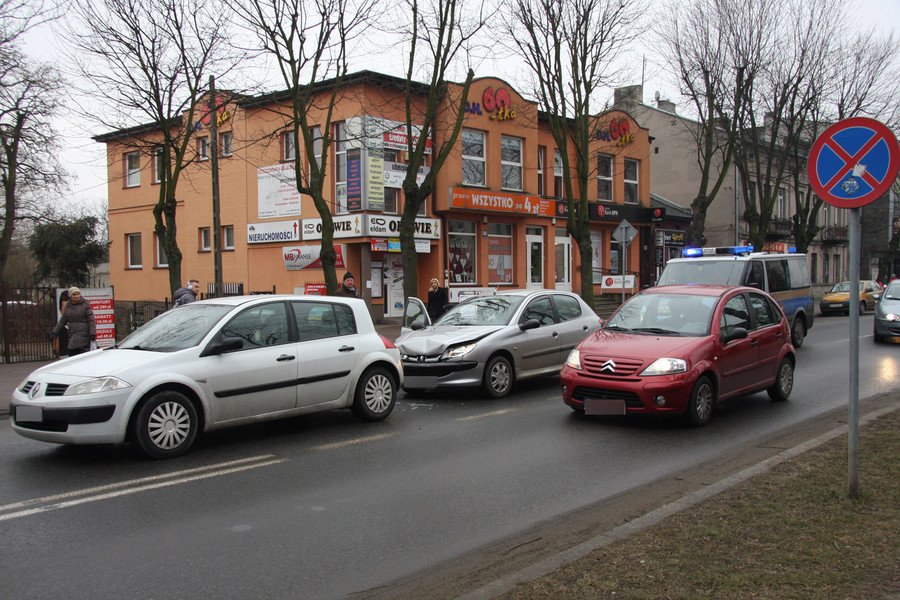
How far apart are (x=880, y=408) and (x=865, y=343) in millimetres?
10827

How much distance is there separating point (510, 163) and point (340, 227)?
8.25m

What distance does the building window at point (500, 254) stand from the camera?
29.0 m

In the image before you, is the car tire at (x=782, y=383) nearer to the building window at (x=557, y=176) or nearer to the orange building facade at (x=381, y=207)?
the orange building facade at (x=381, y=207)

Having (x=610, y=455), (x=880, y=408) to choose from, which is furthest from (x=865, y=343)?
(x=610, y=455)

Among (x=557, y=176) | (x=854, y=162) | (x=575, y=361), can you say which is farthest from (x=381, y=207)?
(x=854, y=162)

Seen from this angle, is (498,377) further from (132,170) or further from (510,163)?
(132,170)

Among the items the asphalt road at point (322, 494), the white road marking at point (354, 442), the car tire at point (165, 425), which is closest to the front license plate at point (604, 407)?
the asphalt road at point (322, 494)

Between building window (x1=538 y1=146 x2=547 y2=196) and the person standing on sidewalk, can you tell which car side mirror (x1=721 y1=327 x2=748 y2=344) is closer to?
the person standing on sidewalk

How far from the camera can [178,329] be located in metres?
8.16

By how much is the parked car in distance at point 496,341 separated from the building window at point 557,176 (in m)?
19.7

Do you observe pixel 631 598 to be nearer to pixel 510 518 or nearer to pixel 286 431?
pixel 510 518

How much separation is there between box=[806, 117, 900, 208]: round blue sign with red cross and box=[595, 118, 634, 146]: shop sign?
1118 inches

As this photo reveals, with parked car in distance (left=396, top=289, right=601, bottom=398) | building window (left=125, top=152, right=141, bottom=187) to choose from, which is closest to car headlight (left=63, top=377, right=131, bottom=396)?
parked car in distance (left=396, top=289, right=601, bottom=398)

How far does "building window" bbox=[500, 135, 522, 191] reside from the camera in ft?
95.4
